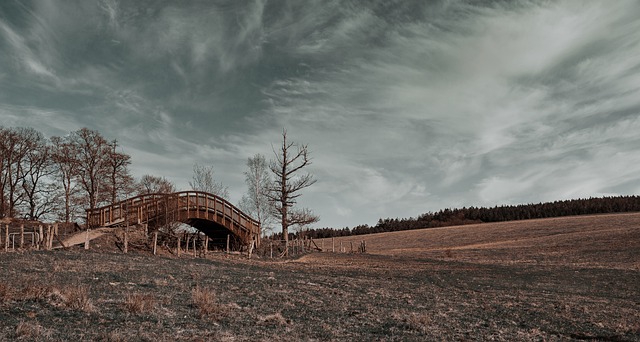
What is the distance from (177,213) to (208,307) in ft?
73.5

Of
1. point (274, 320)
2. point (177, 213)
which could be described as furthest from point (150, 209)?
point (274, 320)

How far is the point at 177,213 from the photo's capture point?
30688 millimetres

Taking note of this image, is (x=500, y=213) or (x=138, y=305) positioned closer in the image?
(x=138, y=305)

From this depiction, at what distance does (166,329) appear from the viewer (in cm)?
791

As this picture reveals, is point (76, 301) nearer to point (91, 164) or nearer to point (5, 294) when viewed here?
point (5, 294)

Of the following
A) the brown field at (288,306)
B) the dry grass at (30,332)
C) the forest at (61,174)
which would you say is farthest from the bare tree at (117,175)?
the dry grass at (30,332)

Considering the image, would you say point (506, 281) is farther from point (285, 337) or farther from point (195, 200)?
point (195, 200)

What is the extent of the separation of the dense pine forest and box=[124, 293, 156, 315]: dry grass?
7743cm

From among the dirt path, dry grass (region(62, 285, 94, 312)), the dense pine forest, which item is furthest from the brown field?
the dense pine forest

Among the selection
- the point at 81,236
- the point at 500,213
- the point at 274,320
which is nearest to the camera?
the point at 274,320

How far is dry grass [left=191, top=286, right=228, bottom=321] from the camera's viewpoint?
360 inches

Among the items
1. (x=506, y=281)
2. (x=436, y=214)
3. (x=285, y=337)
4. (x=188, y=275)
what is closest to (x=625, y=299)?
(x=506, y=281)

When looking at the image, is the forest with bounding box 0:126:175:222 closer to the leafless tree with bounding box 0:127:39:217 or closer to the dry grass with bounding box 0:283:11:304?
the leafless tree with bounding box 0:127:39:217

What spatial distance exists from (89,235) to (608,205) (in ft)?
320
